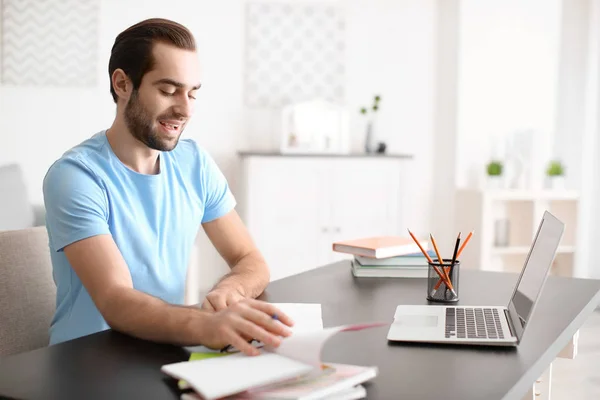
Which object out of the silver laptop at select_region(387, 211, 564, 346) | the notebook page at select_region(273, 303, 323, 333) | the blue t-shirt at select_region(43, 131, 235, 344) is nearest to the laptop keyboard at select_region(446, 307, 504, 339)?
the silver laptop at select_region(387, 211, 564, 346)

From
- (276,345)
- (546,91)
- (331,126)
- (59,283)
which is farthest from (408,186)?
(276,345)

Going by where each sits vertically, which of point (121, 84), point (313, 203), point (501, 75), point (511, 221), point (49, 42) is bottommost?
point (511, 221)

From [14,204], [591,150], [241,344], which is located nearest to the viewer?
[241,344]

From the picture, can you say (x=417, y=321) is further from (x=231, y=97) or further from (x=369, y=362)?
(x=231, y=97)

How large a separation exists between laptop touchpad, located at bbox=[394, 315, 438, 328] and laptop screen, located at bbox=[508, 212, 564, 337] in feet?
0.50

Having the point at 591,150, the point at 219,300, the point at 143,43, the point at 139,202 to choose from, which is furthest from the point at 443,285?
the point at 591,150

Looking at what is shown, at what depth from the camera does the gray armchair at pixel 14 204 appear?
3.96 m

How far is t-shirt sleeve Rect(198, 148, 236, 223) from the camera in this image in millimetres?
1999

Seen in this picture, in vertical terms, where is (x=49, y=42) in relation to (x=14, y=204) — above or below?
above

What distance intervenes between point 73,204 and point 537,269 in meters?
0.95

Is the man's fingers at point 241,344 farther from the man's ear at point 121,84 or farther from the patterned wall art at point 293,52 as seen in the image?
the patterned wall art at point 293,52

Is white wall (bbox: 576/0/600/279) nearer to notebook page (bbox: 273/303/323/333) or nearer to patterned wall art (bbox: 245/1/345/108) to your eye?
patterned wall art (bbox: 245/1/345/108)

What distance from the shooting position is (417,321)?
4.65ft

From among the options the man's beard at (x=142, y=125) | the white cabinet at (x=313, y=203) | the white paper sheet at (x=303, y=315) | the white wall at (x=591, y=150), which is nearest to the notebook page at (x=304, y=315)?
the white paper sheet at (x=303, y=315)
